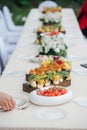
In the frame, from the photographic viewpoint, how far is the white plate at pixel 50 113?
92.4 inches

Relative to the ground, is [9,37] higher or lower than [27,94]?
lower

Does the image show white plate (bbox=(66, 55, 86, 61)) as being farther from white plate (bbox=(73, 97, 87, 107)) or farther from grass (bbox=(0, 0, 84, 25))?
grass (bbox=(0, 0, 84, 25))

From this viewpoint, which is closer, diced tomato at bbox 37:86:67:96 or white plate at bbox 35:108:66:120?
white plate at bbox 35:108:66:120

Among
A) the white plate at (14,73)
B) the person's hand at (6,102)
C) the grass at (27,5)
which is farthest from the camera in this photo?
the grass at (27,5)

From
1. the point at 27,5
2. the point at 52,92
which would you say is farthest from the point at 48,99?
the point at 27,5

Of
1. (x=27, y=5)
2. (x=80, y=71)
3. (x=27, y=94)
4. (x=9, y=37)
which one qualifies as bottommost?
(x=27, y=5)

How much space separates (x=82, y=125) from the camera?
7.30ft

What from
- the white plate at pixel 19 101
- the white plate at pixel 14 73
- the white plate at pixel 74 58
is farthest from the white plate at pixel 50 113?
the white plate at pixel 74 58

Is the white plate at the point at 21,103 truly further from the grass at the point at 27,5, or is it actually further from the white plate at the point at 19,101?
the grass at the point at 27,5

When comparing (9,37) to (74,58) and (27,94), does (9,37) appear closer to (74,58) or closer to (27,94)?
(74,58)

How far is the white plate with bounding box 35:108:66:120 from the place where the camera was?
7.70 feet

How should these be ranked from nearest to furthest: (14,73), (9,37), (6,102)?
(6,102) < (14,73) < (9,37)

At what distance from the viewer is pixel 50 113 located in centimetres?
240

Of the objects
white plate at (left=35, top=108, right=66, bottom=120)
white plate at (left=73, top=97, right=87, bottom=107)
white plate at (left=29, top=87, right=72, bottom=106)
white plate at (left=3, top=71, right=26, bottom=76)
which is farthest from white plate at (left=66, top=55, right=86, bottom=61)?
white plate at (left=35, top=108, right=66, bottom=120)
